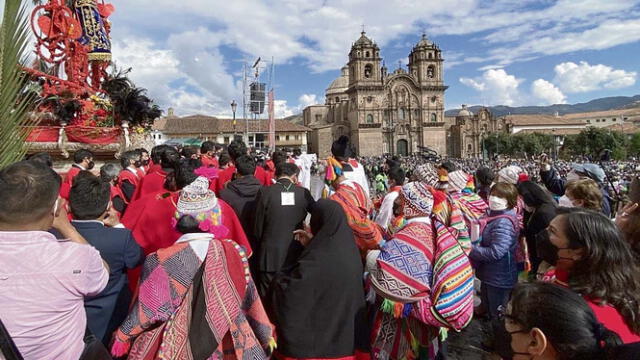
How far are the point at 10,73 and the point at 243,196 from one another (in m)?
2.28

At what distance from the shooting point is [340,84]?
79.3 meters

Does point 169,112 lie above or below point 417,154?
above

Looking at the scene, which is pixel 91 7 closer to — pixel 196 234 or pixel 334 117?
pixel 196 234

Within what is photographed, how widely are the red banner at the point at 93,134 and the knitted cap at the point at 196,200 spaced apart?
709 cm

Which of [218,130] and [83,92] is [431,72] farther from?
[83,92]

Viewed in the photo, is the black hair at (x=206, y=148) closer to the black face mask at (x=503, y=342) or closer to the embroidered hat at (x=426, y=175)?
the embroidered hat at (x=426, y=175)

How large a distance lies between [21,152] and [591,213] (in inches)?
141

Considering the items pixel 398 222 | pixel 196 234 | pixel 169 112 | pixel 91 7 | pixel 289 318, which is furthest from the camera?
pixel 169 112

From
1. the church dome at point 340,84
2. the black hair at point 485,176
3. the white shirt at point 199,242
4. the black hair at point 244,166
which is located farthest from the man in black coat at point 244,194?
the church dome at point 340,84

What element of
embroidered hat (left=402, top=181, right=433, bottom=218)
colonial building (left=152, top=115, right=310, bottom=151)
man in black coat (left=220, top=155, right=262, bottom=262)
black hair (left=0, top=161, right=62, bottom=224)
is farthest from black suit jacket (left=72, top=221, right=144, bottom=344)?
colonial building (left=152, top=115, right=310, bottom=151)

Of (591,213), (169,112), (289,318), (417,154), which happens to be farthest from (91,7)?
(169,112)

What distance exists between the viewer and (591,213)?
6.27 ft

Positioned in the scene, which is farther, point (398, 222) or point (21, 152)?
point (398, 222)

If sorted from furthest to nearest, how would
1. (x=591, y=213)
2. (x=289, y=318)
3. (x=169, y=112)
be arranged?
(x=169, y=112) < (x=289, y=318) < (x=591, y=213)
